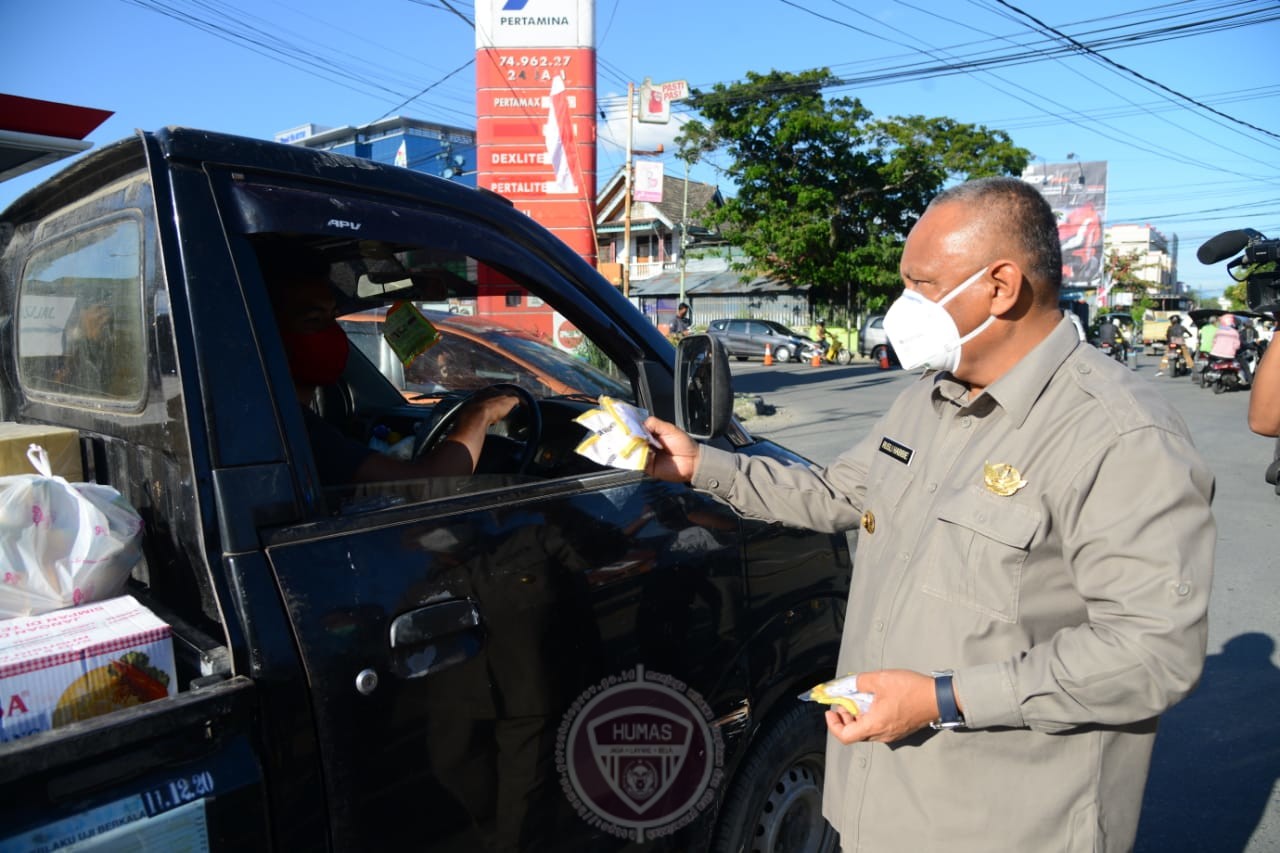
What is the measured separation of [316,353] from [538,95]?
14700 millimetres

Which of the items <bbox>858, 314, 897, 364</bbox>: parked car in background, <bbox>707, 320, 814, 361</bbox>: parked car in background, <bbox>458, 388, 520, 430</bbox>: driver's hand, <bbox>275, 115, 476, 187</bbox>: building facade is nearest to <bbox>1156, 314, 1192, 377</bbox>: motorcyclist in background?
<bbox>858, 314, 897, 364</bbox>: parked car in background

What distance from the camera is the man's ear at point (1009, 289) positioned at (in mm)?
1583

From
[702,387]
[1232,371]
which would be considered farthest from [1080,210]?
[702,387]

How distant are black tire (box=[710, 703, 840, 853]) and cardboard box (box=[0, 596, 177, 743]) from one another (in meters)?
1.40

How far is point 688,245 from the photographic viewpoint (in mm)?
41969

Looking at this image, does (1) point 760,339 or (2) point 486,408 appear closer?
(2) point 486,408

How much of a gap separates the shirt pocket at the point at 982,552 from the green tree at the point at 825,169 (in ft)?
100

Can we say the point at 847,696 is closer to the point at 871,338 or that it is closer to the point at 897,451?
the point at 897,451

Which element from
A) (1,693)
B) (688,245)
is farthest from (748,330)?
(1,693)

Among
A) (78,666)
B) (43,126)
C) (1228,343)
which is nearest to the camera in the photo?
(78,666)

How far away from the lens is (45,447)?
199cm

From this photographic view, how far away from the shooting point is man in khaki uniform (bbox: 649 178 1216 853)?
1.38 metres

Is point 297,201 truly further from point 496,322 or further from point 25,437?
point 496,322

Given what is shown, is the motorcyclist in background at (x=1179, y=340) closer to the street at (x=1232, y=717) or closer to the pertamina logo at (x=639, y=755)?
the street at (x=1232, y=717)
